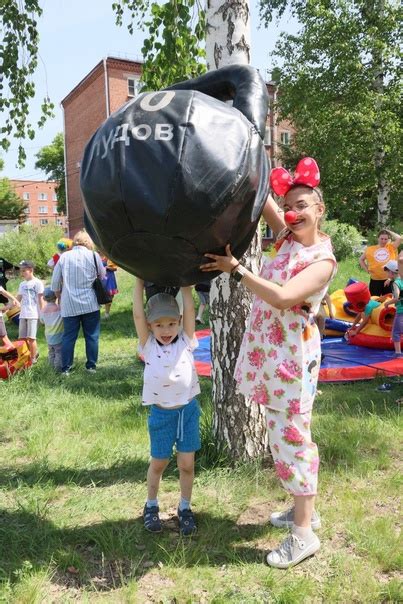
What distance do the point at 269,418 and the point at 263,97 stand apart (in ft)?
4.84

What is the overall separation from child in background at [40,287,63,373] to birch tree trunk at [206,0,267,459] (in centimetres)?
387

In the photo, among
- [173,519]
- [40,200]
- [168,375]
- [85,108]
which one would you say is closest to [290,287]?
[168,375]

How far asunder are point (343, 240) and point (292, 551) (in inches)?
799

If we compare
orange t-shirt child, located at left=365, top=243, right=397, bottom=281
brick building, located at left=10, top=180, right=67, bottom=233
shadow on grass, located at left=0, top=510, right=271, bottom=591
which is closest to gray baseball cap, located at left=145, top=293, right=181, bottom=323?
shadow on grass, located at left=0, top=510, right=271, bottom=591

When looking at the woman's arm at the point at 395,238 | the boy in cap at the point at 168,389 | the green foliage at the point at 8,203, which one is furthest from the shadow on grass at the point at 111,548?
the green foliage at the point at 8,203

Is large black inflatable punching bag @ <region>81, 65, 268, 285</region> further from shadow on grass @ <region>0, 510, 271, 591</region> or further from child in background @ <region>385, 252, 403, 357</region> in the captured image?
child in background @ <region>385, 252, 403, 357</region>

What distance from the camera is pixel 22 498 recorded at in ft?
11.2

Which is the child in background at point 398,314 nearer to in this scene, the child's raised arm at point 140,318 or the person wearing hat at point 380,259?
the person wearing hat at point 380,259

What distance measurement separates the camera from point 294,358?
2641 mm

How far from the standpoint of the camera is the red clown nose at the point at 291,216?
2.57 metres

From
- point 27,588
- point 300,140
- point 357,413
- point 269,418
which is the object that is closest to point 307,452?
point 269,418

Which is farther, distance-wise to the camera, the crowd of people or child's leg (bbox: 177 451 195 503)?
child's leg (bbox: 177 451 195 503)

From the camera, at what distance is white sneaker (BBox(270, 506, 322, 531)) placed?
9.82 ft

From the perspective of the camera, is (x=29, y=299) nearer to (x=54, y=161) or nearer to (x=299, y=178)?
(x=299, y=178)
